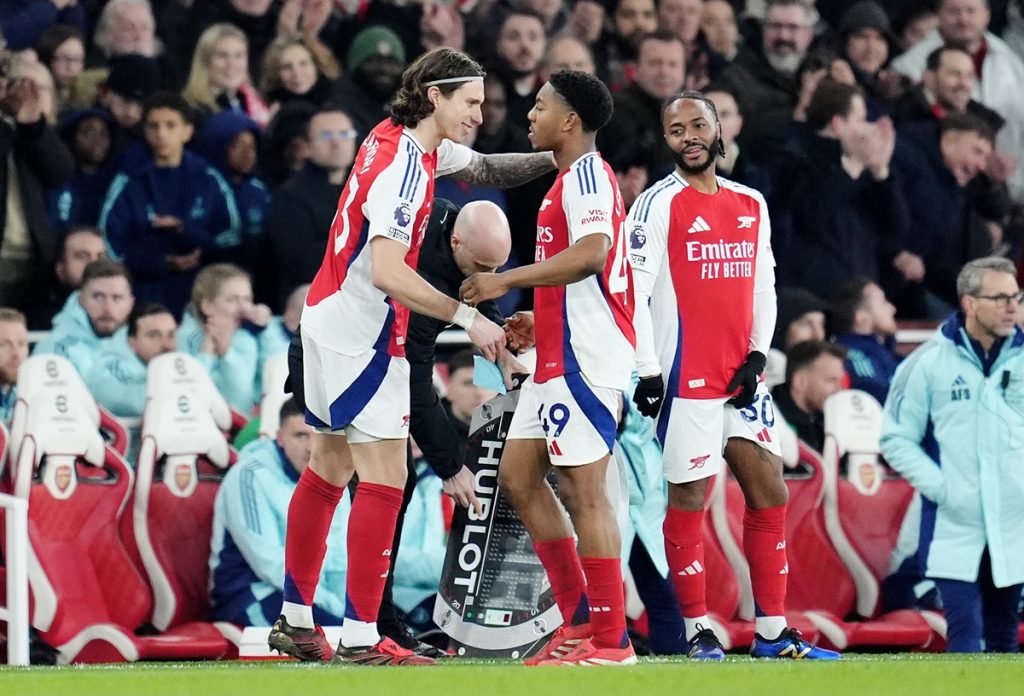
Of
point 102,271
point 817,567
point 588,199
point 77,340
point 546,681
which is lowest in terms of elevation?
point 817,567

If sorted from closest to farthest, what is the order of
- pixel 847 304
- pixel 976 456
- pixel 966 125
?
pixel 976 456
pixel 847 304
pixel 966 125

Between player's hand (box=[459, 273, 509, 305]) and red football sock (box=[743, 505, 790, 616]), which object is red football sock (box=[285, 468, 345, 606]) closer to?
player's hand (box=[459, 273, 509, 305])

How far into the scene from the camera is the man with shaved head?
22.0 ft

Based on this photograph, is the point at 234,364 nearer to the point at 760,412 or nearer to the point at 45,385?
the point at 45,385

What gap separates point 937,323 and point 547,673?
607 cm

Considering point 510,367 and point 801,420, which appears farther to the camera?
point 801,420

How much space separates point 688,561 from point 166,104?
4178 millimetres

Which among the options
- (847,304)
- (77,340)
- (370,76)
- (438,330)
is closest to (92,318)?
(77,340)

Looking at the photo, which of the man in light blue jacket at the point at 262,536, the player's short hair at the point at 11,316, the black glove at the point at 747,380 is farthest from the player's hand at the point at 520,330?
the player's short hair at the point at 11,316

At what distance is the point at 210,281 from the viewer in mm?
9047

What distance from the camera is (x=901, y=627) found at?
9.08 m

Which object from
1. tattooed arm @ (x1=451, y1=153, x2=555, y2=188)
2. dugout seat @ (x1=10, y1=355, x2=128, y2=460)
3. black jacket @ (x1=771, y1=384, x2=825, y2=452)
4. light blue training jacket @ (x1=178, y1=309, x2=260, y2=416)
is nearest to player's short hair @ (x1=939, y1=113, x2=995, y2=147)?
black jacket @ (x1=771, y1=384, x2=825, y2=452)

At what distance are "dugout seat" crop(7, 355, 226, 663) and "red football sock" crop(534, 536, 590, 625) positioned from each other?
2.43 m

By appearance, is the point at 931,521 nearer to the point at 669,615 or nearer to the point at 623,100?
the point at 669,615
